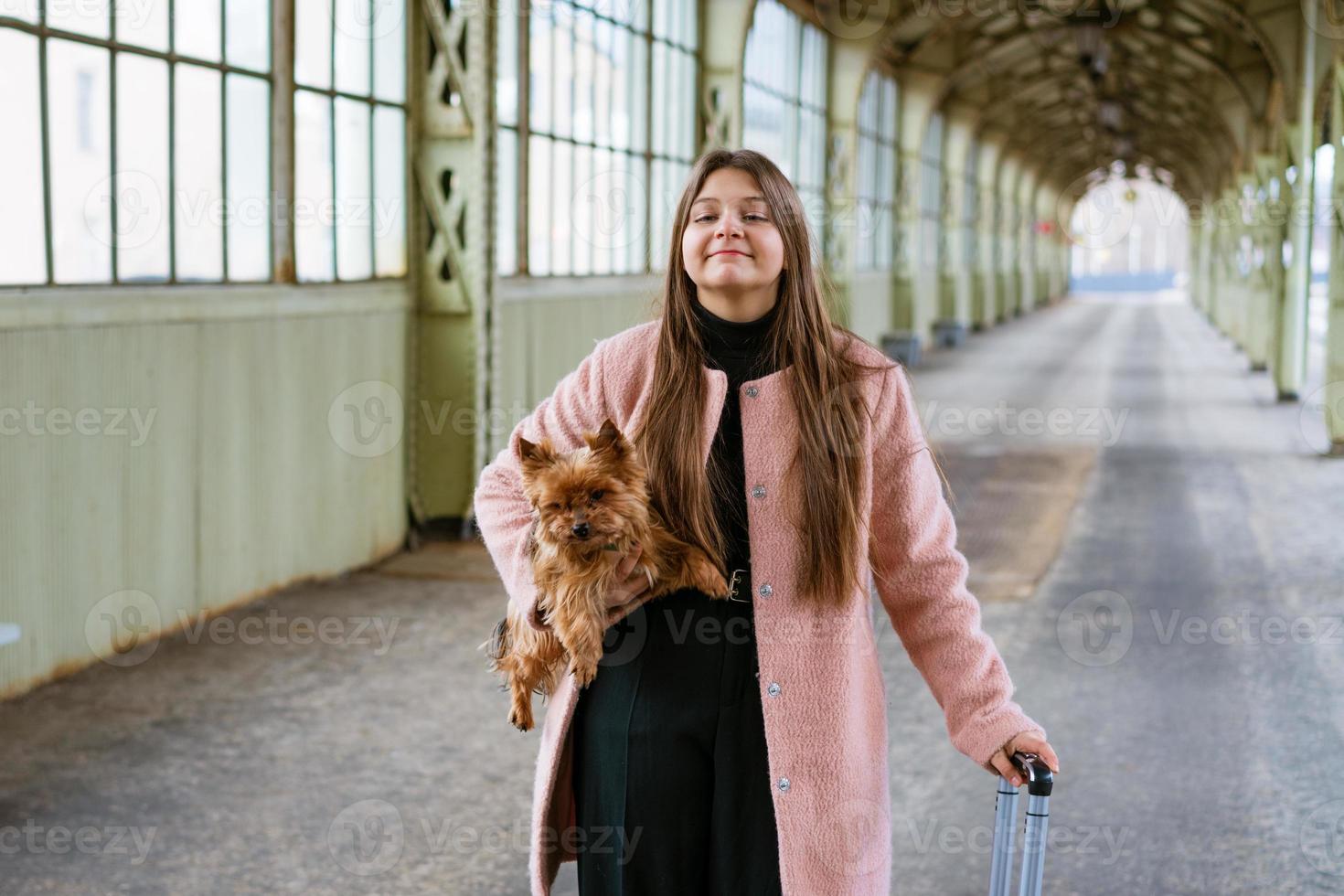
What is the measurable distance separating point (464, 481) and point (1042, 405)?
11.1 metres

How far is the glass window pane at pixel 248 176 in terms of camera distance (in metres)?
7.75

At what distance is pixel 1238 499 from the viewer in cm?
1184

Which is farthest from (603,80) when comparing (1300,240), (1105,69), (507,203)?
(1105,69)

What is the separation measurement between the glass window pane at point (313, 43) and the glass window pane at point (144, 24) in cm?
119

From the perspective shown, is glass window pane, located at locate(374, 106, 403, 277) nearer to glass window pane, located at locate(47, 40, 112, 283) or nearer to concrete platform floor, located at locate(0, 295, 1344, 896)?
concrete platform floor, located at locate(0, 295, 1344, 896)

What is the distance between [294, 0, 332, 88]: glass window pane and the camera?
326 inches

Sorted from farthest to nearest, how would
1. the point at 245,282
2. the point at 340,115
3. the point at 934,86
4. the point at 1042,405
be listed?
the point at 934,86 → the point at 1042,405 → the point at 340,115 → the point at 245,282

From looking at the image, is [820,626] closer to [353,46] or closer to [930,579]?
[930,579]

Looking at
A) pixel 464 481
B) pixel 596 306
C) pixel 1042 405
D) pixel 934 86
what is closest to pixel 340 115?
pixel 464 481

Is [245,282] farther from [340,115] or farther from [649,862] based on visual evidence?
[649,862]

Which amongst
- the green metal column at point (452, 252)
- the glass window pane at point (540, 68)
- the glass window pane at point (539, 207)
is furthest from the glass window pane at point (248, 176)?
the glass window pane at point (540, 68)

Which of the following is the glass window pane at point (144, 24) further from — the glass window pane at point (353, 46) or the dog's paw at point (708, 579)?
the dog's paw at point (708, 579)

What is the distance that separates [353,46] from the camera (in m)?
8.86

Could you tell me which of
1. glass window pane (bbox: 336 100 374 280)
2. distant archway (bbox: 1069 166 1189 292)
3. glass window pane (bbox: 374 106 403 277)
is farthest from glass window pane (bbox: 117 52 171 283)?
distant archway (bbox: 1069 166 1189 292)
